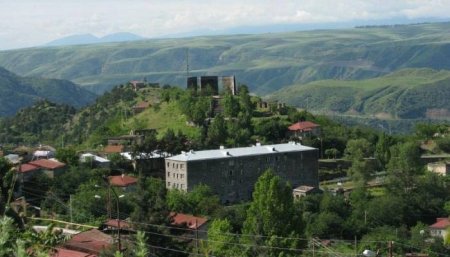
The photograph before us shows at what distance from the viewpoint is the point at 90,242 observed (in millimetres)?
20109

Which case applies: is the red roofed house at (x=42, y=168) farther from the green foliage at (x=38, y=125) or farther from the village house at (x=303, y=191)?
the green foliage at (x=38, y=125)

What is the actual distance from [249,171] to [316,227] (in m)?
10.5

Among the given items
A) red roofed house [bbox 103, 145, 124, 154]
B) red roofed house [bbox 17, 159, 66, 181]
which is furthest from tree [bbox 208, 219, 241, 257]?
red roofed house [bbox 103, 145, 124, 154]

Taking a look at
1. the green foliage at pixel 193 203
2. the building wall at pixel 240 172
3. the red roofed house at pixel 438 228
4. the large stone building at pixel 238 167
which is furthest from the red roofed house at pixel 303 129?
the red roofed house at pixel 438 228

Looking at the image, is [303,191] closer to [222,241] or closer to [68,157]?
[68,157]

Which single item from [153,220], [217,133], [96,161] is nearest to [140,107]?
[217,133]

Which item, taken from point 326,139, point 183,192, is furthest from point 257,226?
point 326,139

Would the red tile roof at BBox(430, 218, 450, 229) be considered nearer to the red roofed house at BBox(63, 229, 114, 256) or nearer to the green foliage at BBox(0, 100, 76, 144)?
the red roofed house at BBox(63, 229, 114, 256)

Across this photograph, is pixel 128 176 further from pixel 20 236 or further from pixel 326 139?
pixel 20 236

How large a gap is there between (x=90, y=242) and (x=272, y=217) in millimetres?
13154

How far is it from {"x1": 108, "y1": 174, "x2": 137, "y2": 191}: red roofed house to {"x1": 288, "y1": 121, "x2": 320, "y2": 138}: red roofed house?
742 inches

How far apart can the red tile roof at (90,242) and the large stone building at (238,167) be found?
80.2 feet

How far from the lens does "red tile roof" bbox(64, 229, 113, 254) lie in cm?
1858

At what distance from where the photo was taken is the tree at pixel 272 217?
100 feet
